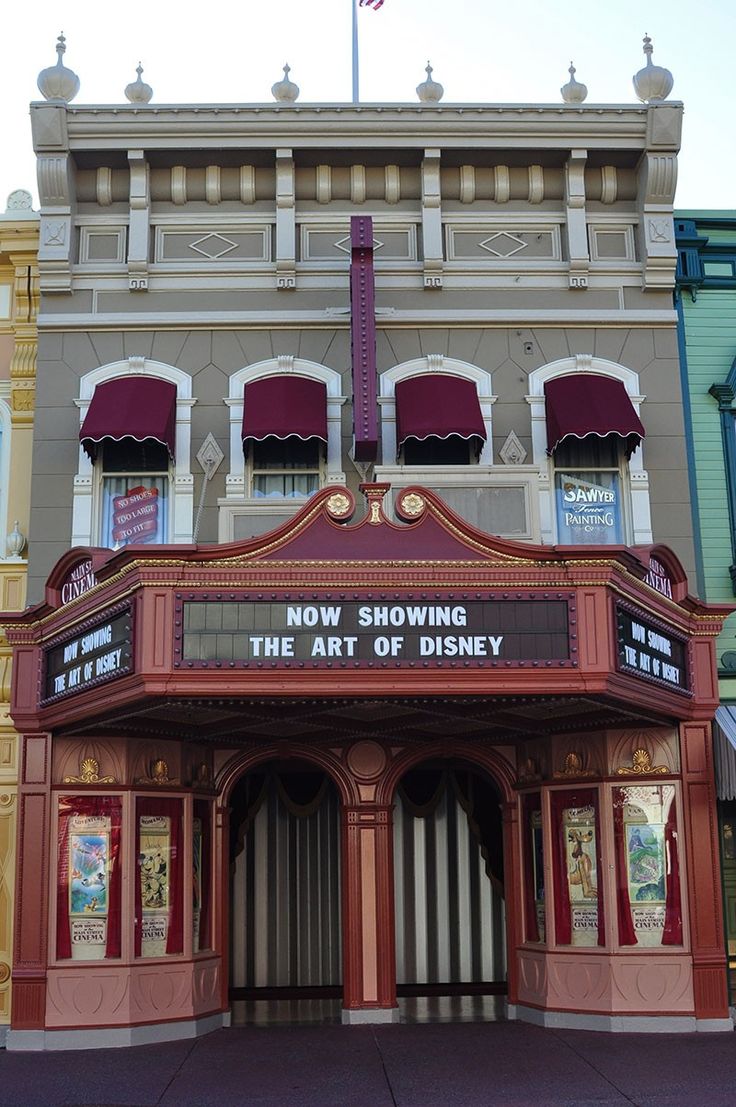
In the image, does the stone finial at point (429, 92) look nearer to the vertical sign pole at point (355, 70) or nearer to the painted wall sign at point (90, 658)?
the vertical sign pole at point (355, 70)

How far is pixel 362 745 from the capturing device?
17484 mm

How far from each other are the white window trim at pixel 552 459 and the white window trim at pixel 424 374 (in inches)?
23.6

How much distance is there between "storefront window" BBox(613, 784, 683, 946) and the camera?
16.2 metres

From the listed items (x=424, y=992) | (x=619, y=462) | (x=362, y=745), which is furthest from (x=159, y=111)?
(x=424, y=992)

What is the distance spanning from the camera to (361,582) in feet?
44.8

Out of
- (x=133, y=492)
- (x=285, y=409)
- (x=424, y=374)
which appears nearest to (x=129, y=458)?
(x=133, y=492)

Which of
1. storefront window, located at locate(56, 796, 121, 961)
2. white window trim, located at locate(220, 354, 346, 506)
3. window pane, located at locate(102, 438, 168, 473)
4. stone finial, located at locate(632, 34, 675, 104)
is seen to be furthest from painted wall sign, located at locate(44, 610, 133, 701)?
stone finial, located at locate(632, 34, 675, 104)

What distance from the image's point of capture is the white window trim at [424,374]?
1784cm

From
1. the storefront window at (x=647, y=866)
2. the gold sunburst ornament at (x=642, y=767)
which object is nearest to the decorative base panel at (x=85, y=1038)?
the storefront window at (x=647, y=866)

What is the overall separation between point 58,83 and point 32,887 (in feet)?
35.4

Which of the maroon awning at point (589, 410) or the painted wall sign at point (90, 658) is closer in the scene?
the painted wall sign at point (90, 658)

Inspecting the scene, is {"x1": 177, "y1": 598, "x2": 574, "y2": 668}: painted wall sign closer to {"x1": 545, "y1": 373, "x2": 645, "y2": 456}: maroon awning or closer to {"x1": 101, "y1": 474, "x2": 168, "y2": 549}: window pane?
{"x1": 101, "y1": 474, "x2": 168, "y2": 549}: window pane

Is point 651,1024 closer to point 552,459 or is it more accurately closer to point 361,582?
point 361,582

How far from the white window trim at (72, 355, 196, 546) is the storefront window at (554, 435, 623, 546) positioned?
4.96 m
